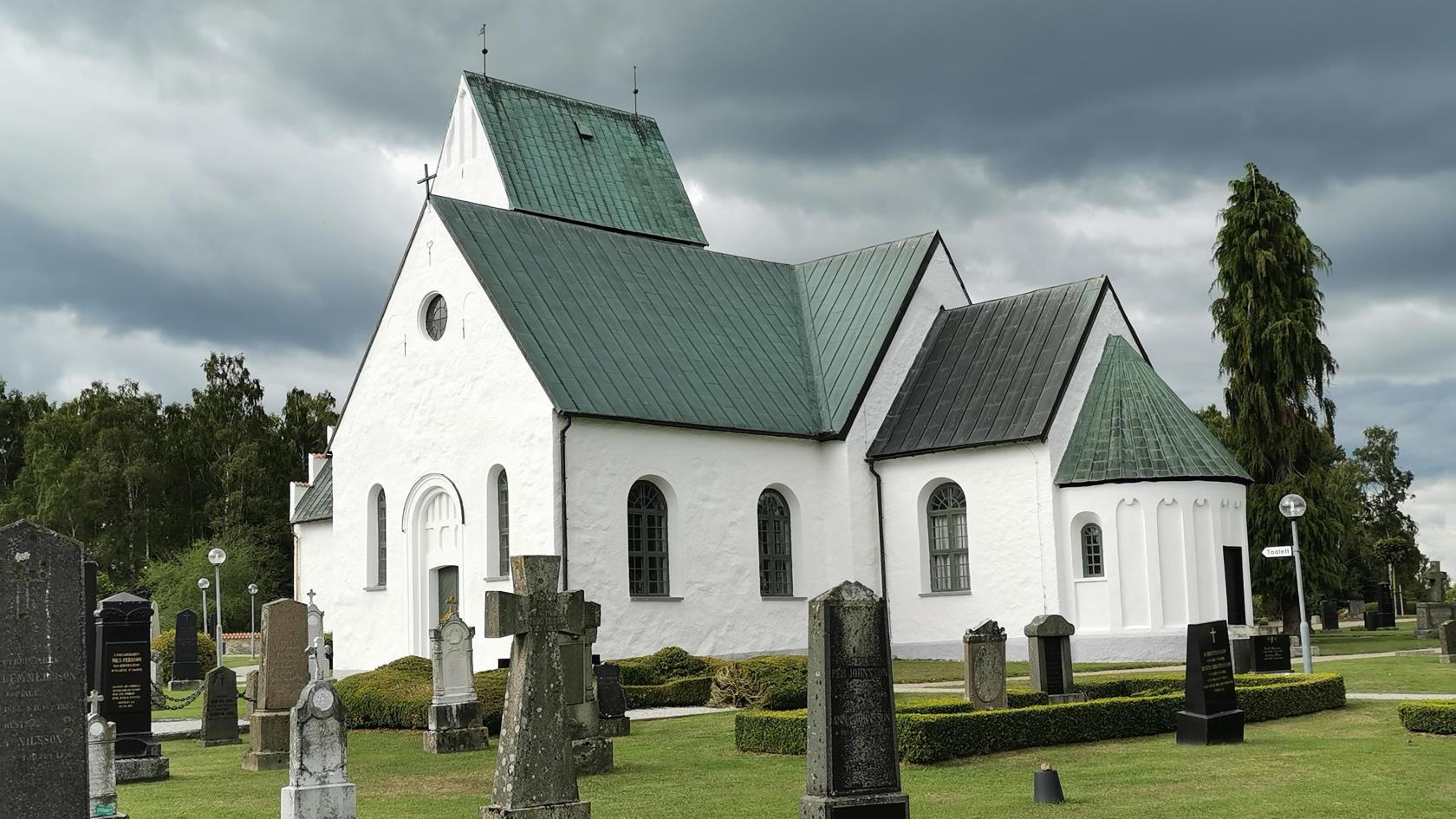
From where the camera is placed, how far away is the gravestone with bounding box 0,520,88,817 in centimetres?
654

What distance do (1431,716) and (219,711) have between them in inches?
538

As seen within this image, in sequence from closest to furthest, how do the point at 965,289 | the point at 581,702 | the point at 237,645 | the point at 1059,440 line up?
the point at 581,702, the point at 1059,440, the point at 965,289, the point at 237,645

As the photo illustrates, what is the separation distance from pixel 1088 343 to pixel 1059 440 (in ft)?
7.92

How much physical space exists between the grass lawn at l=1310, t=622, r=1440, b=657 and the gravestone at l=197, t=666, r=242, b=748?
2006 centimetres

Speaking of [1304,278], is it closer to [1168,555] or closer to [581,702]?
[1168,555]

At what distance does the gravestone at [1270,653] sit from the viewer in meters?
20.6

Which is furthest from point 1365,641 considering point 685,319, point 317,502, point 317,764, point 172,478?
point 172,478

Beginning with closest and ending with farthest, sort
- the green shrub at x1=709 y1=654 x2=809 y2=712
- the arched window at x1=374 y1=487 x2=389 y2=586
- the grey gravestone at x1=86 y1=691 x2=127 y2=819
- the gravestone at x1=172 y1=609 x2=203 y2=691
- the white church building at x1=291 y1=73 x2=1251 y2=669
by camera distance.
Result: 1. the grey gravestone at x1=86 y1=691 x2=127 y2=819
2. the green shrub at x1=709 y1=654 x2=809 y2=712
3. the white church building at x1=291 y1=73 x2=1251 y2=669
4. the arched window at x1=374 y1=487 x2=389 y2=586
5. the gravestone at x1=172 y1=609 x2=203 y2=691

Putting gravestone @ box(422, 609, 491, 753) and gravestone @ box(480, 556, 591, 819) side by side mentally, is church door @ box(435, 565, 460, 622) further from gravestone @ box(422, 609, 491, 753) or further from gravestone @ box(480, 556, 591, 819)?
gravestone @ box(480, 556, 591, 819)

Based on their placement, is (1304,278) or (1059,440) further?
(1304,278)

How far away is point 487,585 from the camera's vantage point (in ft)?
80.4

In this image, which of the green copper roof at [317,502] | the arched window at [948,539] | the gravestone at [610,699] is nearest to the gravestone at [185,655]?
the green copper roof at [317,502]

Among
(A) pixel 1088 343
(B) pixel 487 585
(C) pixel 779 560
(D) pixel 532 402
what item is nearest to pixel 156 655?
(B) pixel 487 585

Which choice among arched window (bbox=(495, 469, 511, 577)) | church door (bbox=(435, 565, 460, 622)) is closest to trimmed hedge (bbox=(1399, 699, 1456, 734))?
arched window (bbox=(495, 469, 511, 577))
